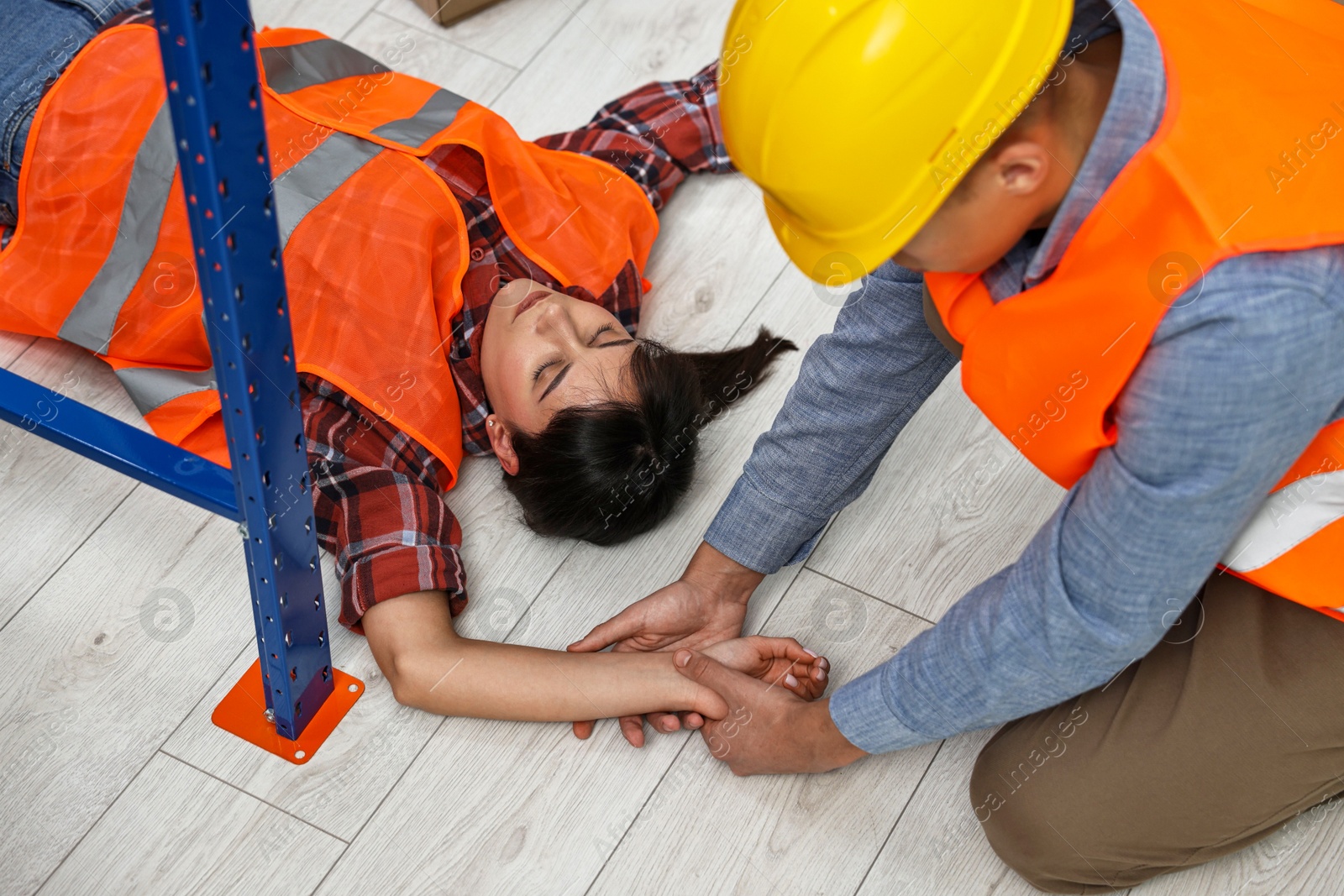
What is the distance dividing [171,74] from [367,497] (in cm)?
66

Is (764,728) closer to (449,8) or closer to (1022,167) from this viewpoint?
(1022,167)

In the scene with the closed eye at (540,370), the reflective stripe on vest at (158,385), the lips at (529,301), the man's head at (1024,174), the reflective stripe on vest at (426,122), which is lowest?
the reflective stripe on vest at (158,385)

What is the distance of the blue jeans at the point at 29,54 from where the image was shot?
1.50 meters

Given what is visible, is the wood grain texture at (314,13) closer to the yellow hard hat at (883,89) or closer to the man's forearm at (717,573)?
the man's forearm at (717,573)

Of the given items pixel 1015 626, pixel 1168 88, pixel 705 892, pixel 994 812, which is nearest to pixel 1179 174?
pixel 1168 88

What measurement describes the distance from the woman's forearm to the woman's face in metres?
0.28

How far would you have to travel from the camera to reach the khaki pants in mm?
1055

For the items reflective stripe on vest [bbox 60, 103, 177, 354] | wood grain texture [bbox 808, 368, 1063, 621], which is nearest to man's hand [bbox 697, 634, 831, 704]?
wood grain texture [bbox 808, 368, 1063, 621]

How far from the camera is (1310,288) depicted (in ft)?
2.33

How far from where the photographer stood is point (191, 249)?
1.48m

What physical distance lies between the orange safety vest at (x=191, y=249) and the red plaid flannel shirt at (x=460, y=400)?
33 millimetres

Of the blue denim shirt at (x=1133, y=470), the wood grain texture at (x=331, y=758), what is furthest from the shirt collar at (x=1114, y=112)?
the wood grain texture at (x=331, y=758)

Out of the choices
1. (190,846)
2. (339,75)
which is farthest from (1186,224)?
(339,75)

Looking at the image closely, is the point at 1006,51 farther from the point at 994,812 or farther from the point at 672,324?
the point at 672,324
